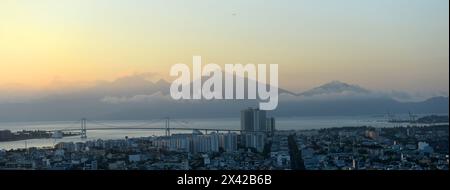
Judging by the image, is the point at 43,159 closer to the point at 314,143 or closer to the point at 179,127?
the point at 179,127

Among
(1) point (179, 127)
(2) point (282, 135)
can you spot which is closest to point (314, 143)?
(2) point (282, 135)

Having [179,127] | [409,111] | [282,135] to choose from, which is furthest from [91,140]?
[409,111]

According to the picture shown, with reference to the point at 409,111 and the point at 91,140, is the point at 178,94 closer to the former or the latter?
the point at 91,140

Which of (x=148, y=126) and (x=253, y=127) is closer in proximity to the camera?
(x=253, y=127)

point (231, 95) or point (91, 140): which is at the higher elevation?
point (231, 95)
